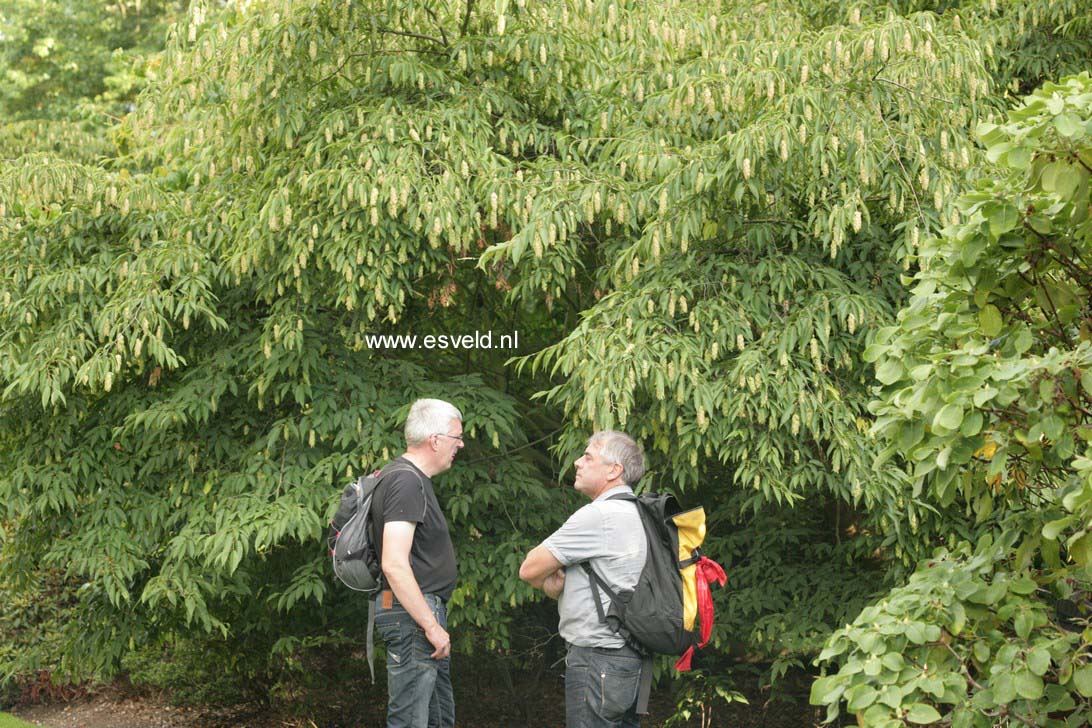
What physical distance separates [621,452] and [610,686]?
30.9 inches

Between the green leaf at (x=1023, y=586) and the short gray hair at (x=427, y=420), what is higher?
the short gray hair at (x=427, y=420)

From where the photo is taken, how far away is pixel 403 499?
404 centimetres

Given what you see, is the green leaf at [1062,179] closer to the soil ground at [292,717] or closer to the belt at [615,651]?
the belt at [615,651]

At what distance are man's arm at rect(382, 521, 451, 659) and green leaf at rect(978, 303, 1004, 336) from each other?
2172 mm

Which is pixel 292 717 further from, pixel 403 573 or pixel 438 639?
pixel 403 573

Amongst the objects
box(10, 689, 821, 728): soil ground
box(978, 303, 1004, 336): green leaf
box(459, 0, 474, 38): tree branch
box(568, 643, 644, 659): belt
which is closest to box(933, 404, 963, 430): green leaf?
box(978, 303, 1004, 336): green leaf

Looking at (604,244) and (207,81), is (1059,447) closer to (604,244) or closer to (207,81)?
(604,244)

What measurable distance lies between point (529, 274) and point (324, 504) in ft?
5.15

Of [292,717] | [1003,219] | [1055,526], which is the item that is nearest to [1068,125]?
[1003,219]

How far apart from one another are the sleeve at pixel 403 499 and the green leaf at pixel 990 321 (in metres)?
2.14

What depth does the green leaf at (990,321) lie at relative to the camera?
2.60m

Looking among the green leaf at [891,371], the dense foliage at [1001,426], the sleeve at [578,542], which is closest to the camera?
the dense foliage at [1001,426]

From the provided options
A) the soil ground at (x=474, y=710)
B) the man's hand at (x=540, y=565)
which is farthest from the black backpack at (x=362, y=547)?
the soil ground at (x=474, y=710)

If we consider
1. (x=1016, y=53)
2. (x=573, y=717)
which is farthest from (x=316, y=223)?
(x=1016, y=53)
